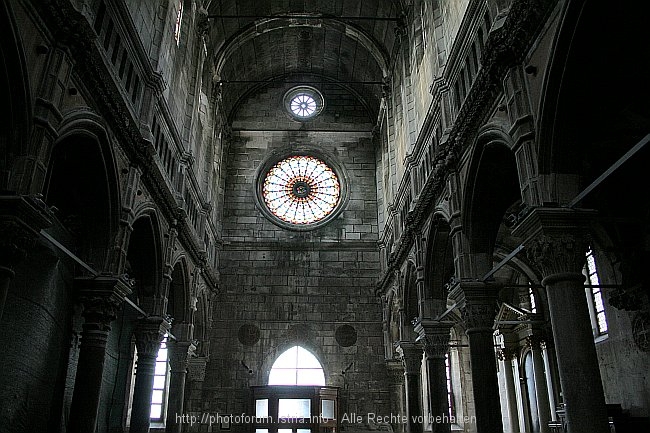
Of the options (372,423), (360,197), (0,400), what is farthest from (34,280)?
(360,197)

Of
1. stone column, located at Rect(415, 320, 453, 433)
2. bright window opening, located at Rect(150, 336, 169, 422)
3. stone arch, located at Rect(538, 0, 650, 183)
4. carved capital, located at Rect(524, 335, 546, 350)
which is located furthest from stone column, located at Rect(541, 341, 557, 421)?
bright window opening, located at Rect(150, 336, 169, 422)

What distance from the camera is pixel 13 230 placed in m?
7.62

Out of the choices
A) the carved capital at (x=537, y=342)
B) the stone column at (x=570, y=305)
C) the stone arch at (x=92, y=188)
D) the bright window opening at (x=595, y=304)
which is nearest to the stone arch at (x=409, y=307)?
the carved capital at (x=537, y=342)

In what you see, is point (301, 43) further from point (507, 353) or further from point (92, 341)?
point (92, 341)

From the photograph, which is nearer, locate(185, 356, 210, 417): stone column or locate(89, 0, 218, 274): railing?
locate(89, 0, 218, 274): railing

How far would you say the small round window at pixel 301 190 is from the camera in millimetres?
25953

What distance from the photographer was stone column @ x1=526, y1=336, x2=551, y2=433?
720 inches

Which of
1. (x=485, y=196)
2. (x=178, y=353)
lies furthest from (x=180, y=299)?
(x=485, y=196)

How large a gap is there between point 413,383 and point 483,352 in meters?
7.14

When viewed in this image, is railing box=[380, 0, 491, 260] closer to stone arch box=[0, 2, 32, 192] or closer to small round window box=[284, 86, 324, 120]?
stone arch box=[0, 2, 32, 192]

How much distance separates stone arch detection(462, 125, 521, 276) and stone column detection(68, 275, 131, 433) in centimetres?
713

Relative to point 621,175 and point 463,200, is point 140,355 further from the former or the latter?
point 621,175

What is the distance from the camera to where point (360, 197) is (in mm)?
25875

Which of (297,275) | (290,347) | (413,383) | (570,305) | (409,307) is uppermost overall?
(297,275)
